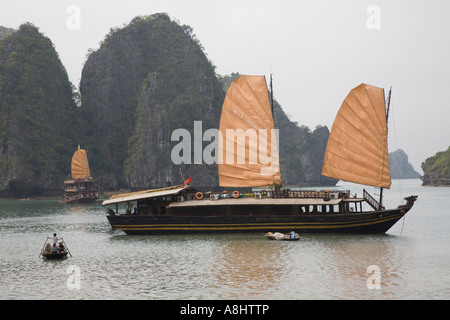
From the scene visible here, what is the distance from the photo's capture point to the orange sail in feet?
112

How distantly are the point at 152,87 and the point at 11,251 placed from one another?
321 ft

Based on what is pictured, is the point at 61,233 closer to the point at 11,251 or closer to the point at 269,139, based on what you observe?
the point at 11,251

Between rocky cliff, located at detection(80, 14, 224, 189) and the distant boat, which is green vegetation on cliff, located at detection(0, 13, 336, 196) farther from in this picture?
the distant boat

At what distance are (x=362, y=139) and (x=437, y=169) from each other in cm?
12942

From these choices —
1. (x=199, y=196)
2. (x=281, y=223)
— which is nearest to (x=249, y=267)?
(x=281, y=223)

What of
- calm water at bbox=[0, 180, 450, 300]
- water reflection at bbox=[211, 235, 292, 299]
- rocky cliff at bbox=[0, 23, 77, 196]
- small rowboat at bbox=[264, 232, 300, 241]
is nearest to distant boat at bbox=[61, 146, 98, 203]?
rocky cliff at bbox=[0, 23, 77, 196]

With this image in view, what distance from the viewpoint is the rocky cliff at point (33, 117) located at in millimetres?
105125

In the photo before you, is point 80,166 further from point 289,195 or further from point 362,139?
point 362,139

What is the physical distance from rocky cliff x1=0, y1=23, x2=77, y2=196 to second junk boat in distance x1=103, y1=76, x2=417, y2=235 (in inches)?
3062

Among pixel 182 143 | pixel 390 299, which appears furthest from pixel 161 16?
pixel 390 299

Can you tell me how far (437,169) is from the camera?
5920 inches

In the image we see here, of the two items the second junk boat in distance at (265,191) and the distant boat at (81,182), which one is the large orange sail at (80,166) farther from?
the second junk boat in distance at (265,191)

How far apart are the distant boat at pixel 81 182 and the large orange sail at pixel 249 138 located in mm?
57328

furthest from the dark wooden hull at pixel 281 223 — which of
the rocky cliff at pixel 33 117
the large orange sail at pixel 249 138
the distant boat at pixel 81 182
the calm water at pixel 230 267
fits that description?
the rocky cliff at pixel 33 117
